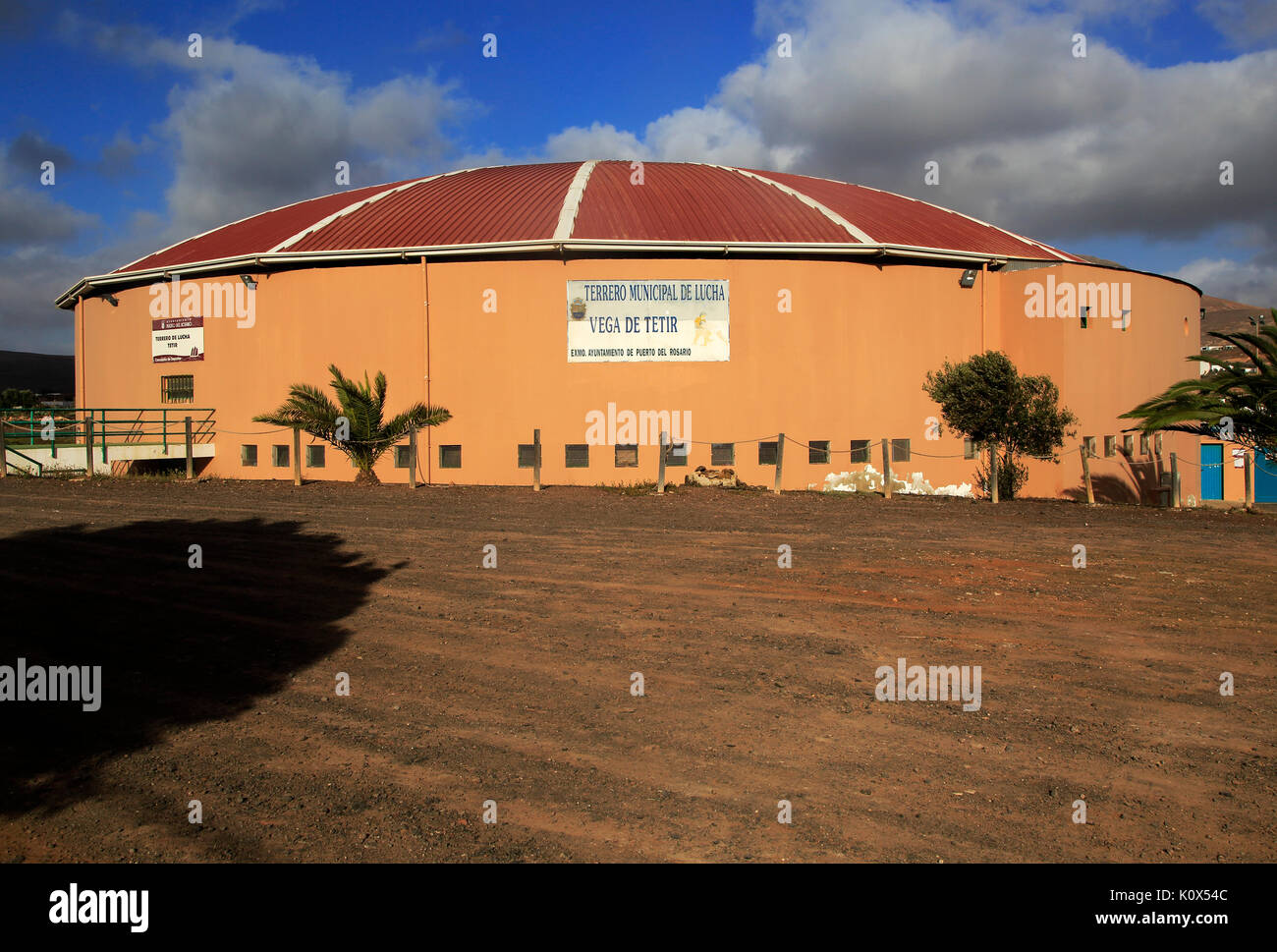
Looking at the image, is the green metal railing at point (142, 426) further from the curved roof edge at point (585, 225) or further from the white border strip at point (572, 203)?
the white border strip at point (572, 203)

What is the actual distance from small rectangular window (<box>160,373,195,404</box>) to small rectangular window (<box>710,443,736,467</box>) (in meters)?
14.0

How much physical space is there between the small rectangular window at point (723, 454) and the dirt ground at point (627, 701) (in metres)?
8.06

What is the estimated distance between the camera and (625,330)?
64.2 ft

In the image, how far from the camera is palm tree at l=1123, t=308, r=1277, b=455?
16.2 meters

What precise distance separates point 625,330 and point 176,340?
494 inches

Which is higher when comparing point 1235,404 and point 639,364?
point 639,364

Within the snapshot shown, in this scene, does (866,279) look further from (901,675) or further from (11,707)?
(11,707)

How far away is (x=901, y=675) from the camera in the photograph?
6547 mm
